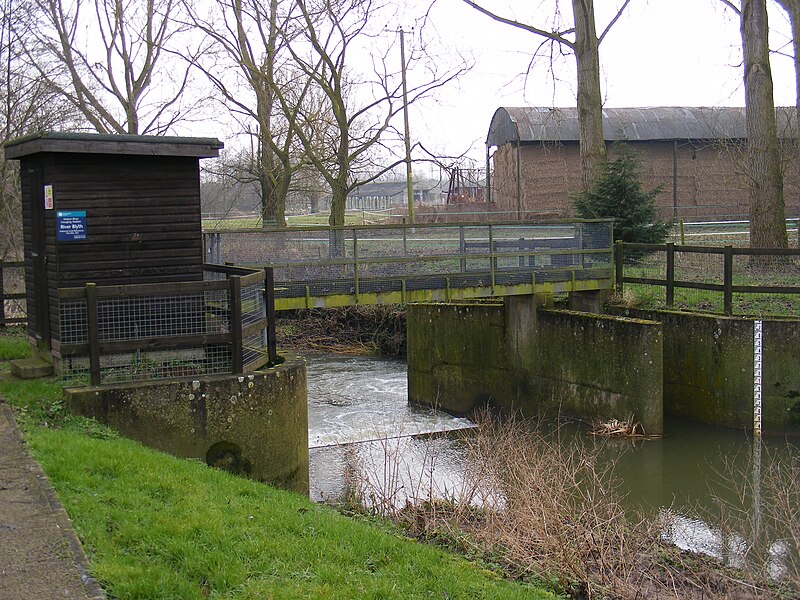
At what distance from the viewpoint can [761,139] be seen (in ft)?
69.3

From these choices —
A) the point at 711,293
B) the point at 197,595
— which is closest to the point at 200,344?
the point at 197,595

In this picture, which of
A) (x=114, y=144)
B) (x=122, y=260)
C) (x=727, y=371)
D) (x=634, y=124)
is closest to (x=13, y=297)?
(x=122, y=260)

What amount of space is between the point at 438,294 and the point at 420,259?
80 centimetres

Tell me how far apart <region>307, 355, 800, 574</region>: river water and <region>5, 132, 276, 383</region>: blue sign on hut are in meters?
2.43

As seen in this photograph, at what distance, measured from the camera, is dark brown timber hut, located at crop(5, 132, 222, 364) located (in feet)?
33.9

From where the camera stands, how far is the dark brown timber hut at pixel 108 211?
33.9ft

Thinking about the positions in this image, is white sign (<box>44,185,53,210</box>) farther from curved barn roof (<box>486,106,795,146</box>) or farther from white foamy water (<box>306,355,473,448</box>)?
curved barn roof (<box>486,106,795,146</box>)

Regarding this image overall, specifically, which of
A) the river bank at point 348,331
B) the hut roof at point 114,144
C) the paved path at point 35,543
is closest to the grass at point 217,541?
the paved path at point 35,543

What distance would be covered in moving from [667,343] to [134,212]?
10.6 m

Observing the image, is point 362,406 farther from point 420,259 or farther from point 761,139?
point 761,139

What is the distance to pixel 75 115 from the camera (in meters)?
29.4

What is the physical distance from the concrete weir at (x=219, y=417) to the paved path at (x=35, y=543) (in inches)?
72.0

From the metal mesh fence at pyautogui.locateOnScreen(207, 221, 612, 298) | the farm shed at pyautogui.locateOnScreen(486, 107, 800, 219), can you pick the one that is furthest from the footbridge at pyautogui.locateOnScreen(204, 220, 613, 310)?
the farm shed at pyautogui.locateOnScreen(486, 107, 800, 219)

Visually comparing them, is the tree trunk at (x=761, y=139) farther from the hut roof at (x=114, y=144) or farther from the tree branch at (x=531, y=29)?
the hut roof at (x=114, y=144)
